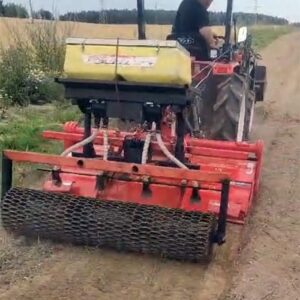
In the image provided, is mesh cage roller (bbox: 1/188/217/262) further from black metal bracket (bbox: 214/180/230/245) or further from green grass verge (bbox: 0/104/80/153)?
green grass verge (bbox: 0/104/80/153)

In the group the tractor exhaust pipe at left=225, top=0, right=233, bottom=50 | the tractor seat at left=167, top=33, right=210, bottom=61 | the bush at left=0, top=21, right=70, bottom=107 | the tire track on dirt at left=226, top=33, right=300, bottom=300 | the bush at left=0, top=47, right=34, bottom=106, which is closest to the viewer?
the tire track on dirt at left=226, top=33, right=300, bottom=300

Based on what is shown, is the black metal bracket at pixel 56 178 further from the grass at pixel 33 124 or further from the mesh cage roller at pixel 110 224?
the grass at pixel 33 124

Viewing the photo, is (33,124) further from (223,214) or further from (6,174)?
(223,214)

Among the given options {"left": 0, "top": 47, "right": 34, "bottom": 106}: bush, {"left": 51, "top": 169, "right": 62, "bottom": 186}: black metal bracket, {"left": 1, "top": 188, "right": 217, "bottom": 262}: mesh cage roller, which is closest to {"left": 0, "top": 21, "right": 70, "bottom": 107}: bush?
{"left": 0, "top": 47, "right": 34, "bottom": 106}: bush

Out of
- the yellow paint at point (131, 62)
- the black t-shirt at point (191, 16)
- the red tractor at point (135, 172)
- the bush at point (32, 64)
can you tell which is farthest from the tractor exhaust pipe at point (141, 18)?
the bush at point (32, 64)

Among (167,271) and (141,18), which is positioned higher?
(141,18)

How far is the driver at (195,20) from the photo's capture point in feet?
21.5

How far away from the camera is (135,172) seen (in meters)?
4.21

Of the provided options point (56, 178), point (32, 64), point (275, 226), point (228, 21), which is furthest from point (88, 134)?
point (32, 64)

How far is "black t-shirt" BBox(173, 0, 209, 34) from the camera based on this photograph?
21.5ft

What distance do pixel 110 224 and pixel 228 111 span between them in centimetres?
253

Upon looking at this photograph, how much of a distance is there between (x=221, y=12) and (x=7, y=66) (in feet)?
15.0

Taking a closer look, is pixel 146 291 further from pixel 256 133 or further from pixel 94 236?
pixel 256 133

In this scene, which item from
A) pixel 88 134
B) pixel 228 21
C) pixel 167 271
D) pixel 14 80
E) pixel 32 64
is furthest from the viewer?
pixel 32 64
